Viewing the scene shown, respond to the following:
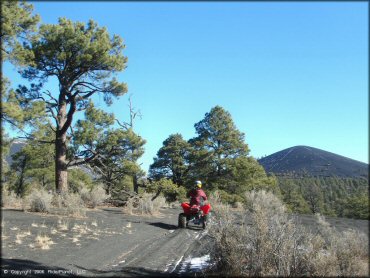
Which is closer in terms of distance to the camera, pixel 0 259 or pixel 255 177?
pixel 0 259

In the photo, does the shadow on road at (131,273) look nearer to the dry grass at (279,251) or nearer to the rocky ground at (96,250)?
the rocky ground at (96,250)

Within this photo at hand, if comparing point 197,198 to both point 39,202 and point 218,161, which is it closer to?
point 39,202

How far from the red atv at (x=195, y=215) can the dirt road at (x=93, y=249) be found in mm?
619

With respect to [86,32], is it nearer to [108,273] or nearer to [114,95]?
[114,95]

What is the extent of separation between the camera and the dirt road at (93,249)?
6898mm

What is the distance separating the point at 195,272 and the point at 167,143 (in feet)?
112

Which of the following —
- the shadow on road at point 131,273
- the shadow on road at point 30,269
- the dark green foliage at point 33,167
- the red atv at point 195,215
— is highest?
the dark green foliage at point 33,167

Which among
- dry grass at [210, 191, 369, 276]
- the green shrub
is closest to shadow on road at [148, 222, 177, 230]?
the green shrub

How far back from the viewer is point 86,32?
20.3 meters

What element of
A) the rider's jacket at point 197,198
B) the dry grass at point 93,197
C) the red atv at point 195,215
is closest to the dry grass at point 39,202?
the dry grass at point 93,197

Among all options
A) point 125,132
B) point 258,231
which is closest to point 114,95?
point 125,132

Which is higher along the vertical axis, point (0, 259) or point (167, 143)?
point (167, 143)

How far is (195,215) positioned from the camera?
46.1 feet

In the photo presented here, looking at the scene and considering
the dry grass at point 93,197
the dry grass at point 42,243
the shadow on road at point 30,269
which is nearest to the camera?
the shadow on road at point 30,269
